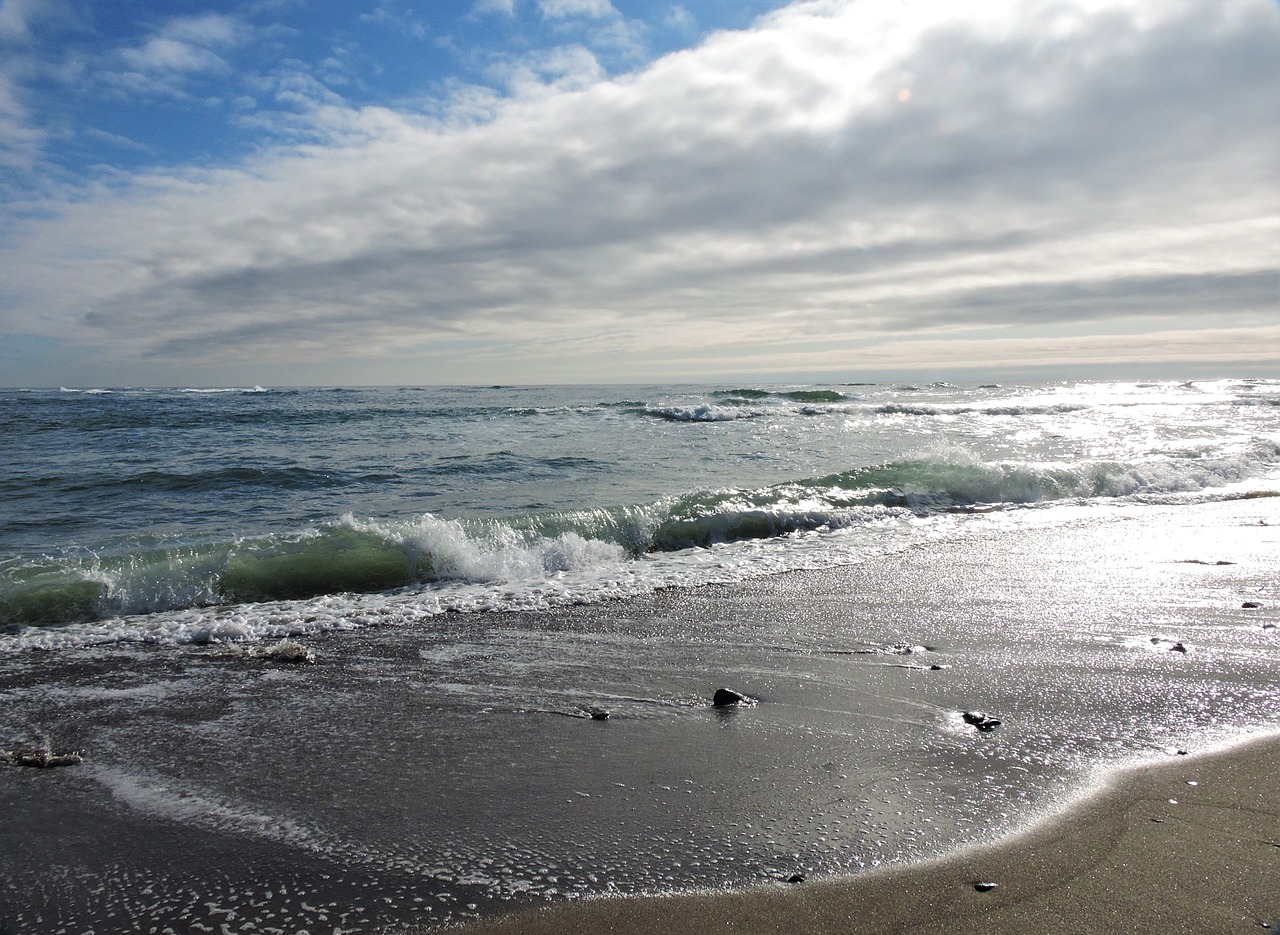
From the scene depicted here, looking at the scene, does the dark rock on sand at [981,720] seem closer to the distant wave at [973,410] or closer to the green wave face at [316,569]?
the green wave face at [316,569]

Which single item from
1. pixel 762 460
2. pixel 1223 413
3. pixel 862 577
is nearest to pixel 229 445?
pixel 762 460

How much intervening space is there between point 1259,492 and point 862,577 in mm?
8933

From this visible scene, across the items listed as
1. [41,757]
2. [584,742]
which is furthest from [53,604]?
[584,742]

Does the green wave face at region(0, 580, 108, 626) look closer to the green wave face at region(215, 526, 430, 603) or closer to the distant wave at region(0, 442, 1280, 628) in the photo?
the distant wave at region(0, 442, 1280, 628)

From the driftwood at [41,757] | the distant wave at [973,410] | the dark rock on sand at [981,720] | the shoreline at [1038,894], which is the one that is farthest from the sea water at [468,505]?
the distant wave at [973,410]

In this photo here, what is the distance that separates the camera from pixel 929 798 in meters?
3.05

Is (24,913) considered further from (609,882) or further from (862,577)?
(862,577)

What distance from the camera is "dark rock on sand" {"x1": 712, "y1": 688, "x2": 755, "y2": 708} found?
4.17m

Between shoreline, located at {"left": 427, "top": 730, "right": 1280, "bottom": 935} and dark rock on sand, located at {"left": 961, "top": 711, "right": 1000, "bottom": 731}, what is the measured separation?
882 mm

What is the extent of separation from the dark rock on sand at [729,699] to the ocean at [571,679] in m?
0.09

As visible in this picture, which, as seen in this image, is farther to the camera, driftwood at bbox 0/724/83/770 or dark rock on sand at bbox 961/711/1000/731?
dark rock on sand at bbox 961/711/1000/731

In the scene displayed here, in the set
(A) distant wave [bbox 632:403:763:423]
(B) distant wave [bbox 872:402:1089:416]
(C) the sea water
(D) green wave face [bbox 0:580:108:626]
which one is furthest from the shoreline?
(B) distant wave [bbox 872:402:1089:416]

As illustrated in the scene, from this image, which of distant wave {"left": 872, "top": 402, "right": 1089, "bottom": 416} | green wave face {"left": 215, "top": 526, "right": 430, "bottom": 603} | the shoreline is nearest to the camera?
the shoreline

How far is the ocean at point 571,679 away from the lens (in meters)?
2.75
